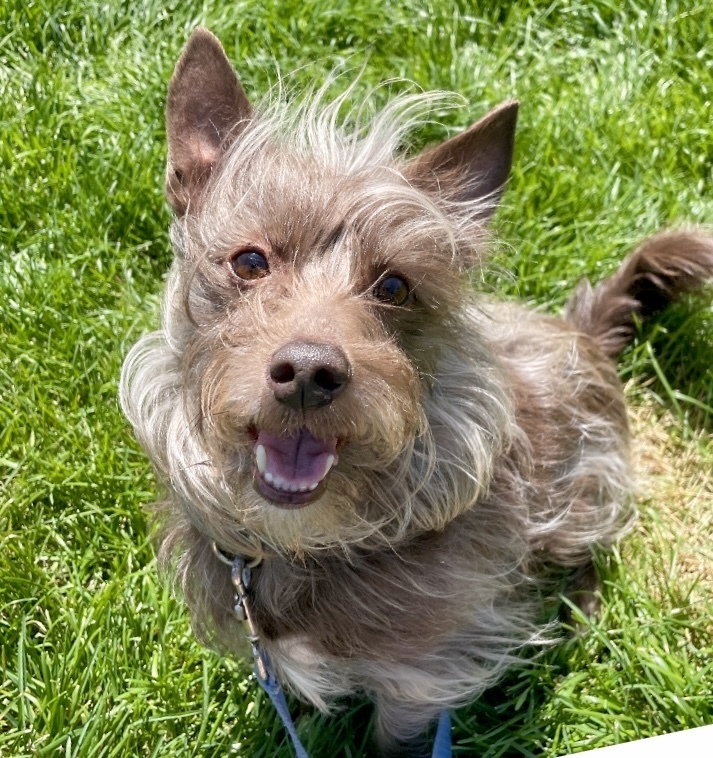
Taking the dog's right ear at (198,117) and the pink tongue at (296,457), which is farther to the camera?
the dog's right ear at (198,117)

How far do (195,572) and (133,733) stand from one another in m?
0.85

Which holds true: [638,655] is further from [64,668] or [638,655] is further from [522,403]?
[64,668]

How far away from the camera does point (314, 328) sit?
2.03 m

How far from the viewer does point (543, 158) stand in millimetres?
4172

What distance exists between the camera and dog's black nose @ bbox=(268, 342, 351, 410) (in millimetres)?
1909

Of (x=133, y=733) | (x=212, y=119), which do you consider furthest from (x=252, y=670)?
(x=212, y=119)

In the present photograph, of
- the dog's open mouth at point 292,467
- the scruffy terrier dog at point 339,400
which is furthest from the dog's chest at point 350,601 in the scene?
the dog's open mouth at point 292,467

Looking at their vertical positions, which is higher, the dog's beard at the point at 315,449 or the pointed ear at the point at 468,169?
the pointed ear at the point at 468,169

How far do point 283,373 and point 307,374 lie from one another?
6cm

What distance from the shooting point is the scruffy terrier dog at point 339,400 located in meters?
2.11

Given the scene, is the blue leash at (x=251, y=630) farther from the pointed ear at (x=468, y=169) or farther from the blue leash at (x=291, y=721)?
the pointed ear at (x=468, y=169)

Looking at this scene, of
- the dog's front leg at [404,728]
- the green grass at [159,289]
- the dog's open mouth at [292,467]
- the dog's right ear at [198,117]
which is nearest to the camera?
the dog's open mouth at [292,467]

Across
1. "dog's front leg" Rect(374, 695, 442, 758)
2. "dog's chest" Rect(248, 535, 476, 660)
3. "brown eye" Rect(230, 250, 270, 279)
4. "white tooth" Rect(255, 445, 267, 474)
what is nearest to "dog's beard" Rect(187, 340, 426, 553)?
"white tooth" Rect(255, 445, 267, 474)

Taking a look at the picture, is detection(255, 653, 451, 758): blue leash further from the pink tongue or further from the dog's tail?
the dog's tail
